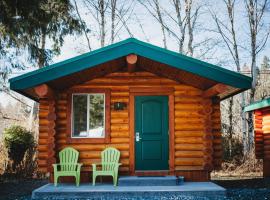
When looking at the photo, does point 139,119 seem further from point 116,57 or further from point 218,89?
point 218,89

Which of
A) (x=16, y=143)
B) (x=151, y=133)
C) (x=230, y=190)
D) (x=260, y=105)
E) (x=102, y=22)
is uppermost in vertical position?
(x=102, y=22)

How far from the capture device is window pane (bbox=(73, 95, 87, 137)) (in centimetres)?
918

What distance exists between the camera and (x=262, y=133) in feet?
41.0

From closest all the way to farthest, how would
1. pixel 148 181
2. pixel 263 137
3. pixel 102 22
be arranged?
pixel 148 181 → pixel 263 137 → pixel 102 22

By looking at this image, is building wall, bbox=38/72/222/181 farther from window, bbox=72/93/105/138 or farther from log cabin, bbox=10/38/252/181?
window, bbox=72/93/105/138

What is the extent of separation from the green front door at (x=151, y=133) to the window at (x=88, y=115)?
94 centimetres

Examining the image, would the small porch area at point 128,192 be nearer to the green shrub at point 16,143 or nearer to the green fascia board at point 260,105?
the green fascia board at point 260,105

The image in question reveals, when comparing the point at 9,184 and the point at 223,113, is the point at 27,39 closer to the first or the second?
the point at 9,184

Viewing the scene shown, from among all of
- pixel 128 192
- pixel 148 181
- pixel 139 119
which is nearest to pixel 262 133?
pixel 139 119

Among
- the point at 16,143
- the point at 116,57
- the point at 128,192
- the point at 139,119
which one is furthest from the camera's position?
the point at 16,143

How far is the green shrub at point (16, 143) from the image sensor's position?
1262cm

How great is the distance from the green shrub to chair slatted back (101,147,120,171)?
16.3 feet

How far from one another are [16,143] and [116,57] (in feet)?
21.5

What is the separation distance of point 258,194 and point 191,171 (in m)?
1.74
